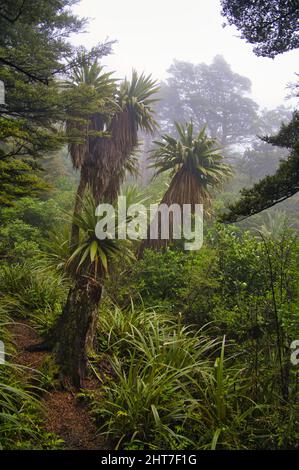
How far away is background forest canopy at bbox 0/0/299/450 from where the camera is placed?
3145 mm

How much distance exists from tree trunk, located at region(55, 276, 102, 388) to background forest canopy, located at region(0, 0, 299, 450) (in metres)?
0.02

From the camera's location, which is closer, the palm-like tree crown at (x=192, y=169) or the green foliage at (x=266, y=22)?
the green foliage at (x=266, y=22)

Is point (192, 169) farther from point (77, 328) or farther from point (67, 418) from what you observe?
point (67, 418)

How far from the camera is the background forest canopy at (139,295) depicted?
124 inches

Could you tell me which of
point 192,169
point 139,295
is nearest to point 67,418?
point 139,295

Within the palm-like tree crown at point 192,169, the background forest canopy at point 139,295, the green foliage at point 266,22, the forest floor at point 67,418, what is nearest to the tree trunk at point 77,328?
the background forest canopy at point 139,295

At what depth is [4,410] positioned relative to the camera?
3068 mm

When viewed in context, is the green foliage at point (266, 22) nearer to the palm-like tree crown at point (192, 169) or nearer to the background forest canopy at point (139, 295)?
the background forest canopy at point (139, 295)

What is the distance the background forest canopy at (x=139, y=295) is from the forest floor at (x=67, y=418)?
3 cm

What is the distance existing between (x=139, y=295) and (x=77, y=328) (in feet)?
6.67

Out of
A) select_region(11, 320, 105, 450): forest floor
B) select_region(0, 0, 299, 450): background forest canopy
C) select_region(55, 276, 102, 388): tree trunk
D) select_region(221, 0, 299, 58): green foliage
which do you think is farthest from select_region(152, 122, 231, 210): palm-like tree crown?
select_region(11, 320, 105, 450): forest floor

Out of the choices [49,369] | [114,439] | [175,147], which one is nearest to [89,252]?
[49,369]

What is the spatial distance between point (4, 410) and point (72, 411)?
767 mm

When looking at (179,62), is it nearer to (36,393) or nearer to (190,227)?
(190,227)
